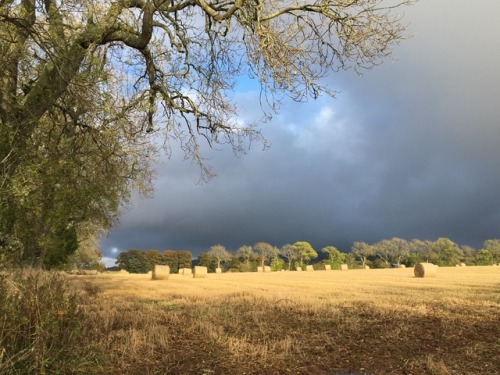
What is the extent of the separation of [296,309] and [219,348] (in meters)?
4.91

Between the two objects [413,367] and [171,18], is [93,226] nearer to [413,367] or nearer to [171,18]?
[171,18]

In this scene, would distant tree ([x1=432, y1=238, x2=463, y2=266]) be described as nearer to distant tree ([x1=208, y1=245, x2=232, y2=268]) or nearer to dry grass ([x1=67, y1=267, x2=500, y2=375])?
distant tree ([x1=208, y1=245, x2=232, y2=268])

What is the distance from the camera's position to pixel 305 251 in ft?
361

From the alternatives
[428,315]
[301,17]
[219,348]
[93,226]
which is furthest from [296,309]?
[93,226]

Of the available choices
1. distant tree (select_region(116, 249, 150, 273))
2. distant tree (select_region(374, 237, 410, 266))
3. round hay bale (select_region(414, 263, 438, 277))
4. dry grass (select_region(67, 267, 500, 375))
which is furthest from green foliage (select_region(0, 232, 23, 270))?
distant tree (select_region(374, 237, 410, 266))

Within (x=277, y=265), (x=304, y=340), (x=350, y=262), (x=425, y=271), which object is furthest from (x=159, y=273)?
(x=350, y=262)

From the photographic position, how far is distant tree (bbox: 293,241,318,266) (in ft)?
354

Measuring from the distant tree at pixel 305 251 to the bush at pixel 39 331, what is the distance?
4039 inches

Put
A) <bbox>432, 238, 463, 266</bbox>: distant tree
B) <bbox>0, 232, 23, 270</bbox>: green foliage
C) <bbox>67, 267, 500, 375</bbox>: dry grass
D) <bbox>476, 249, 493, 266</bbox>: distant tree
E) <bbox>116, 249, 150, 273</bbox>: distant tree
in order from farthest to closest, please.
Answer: <bbox>432, 238, 463, 266</bbox>: distant tree → <bbox>116, 249, 150, 273</bbox>: distant tree → <bbox>476, 249, 493, 266</bbox>: distant tree → <bbox>67, 267, 500, 375</bbox>: dry grass → <bbox>0, 232, 23, 270</bbox>: green foliage

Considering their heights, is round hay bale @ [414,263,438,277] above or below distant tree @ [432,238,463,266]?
below

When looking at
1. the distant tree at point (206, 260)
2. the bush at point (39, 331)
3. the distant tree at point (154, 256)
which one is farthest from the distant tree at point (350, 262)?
the bush at point (39, 331)

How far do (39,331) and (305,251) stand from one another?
107m

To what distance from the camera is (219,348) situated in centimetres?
741

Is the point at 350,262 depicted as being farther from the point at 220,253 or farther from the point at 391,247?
the point at 391,247
